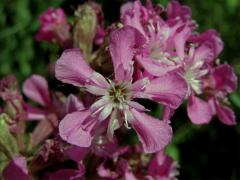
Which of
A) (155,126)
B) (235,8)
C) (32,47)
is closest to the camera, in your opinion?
(155,126)

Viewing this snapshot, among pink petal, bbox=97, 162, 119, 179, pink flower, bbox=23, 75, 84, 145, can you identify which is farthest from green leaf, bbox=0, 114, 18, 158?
pink petal, bbox=97, 162, 119, 179

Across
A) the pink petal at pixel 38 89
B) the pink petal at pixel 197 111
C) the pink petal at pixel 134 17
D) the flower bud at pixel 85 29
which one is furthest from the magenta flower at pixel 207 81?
the pink petal at pixel 38 89

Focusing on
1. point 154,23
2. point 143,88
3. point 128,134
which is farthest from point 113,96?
point 128,134

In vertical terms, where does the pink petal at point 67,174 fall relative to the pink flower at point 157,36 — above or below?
below

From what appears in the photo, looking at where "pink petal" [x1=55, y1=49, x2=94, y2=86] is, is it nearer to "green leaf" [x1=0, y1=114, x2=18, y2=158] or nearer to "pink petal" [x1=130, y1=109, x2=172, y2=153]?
"pink petal" [x1=130, y1=109, x2=172, y2=153]

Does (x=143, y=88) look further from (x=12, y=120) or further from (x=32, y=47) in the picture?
(x=32, y=47)

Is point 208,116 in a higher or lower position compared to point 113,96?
lower

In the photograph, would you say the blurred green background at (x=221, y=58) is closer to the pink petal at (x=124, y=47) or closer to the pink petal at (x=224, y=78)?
the pink petal at (x=224, y=78)
